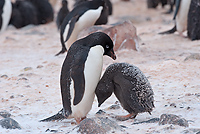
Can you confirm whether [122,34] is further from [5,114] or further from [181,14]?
[5,114]

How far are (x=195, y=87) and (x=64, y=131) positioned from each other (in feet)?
4.30

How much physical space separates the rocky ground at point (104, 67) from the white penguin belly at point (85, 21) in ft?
1.23

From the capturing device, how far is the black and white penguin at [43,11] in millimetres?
9256

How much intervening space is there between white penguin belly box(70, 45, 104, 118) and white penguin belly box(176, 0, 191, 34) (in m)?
3.55

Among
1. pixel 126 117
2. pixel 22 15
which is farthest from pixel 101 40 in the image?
pixel 22 15

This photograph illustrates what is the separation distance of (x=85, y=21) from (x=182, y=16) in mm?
1849

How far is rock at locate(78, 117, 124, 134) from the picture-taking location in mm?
2238

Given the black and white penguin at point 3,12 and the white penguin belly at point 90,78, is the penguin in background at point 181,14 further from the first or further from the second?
the black and white penguin at point 3,12

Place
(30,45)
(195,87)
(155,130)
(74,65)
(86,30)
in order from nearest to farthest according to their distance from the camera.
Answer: (155,130), (74,65), (195,87), (86,30), (30,45)

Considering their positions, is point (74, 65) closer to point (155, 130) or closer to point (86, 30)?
point (155, 130)

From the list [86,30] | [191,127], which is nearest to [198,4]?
[86,30]

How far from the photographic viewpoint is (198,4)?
540cm

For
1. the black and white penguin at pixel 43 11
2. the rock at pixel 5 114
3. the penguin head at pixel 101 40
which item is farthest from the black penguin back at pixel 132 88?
the black and white penguin at pixel 43 11

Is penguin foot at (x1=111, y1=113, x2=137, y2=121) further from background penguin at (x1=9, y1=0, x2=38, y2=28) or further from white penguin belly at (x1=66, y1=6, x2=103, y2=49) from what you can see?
background penguin at (x1=9, y1=0, x2=38, y2=28)
